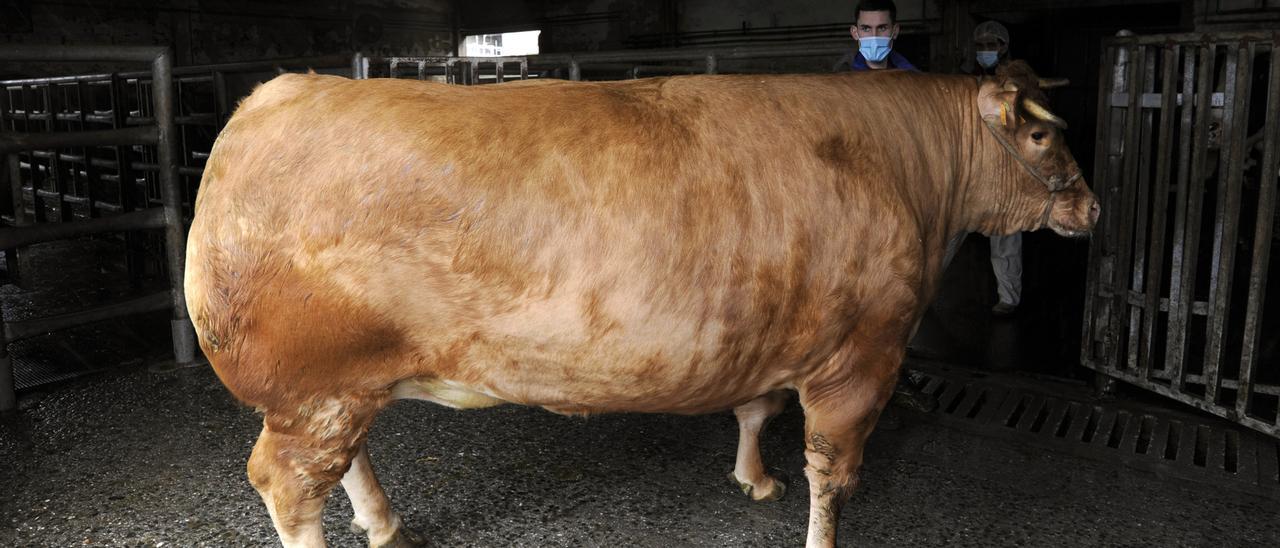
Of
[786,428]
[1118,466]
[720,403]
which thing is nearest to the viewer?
[720,403]

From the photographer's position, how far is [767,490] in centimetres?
357

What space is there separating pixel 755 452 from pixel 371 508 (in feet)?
4.55

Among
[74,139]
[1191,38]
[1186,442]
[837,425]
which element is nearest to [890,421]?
[1186,442]

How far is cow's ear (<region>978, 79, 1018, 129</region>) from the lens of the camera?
317 cm

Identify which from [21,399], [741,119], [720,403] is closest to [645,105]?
[741,119]

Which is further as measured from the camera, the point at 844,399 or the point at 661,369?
the point at 844,399

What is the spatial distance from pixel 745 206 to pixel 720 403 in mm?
635

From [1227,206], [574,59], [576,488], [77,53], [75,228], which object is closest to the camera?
[576,488]

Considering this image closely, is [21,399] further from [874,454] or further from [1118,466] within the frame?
[1118,466]

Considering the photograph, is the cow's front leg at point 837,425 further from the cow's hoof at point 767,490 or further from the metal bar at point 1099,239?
the metal bar at point 1099,239

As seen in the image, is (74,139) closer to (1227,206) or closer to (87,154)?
(87,154)

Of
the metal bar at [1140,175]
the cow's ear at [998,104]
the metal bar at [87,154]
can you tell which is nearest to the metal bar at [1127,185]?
the metal bar at [1140,175]

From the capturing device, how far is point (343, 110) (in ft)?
8.20

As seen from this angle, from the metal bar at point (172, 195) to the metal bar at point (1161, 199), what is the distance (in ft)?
15.9
